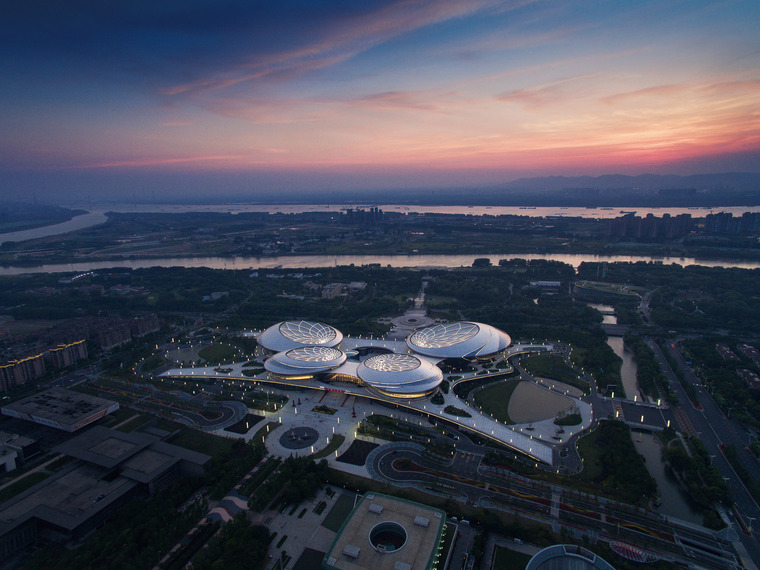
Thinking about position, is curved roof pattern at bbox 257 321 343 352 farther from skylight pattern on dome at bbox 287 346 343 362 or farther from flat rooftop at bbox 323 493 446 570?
flat rooftop at bbox 323 493 446 570

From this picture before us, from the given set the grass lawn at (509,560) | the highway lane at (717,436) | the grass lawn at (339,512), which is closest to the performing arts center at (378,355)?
the grass lawn at (339,512)

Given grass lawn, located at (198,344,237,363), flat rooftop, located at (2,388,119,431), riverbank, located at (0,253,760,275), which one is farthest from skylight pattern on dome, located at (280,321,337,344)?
riverbank, located at (0,253,760,275)

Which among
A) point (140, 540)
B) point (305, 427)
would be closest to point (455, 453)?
point (305, 427)

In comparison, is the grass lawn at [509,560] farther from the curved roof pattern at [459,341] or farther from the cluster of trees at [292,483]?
the curved roof pattern at [459,341]

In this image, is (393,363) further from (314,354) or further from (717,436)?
(717,436)

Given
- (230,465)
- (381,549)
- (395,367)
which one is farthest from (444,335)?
(381,549)
